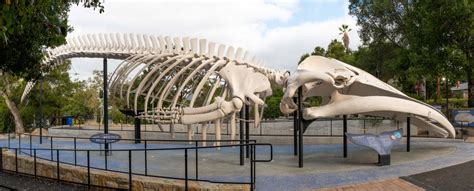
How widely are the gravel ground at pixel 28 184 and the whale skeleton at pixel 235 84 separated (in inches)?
106

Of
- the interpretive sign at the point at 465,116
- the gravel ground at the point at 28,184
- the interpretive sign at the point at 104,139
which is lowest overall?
the gravel ground at the point at 28,184

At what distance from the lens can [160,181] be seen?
335 inches

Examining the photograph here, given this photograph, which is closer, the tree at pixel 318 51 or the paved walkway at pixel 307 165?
the paved walkway at pixel 307 165

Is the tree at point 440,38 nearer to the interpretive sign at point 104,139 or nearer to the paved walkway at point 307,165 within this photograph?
the paved walkway at point 307,165

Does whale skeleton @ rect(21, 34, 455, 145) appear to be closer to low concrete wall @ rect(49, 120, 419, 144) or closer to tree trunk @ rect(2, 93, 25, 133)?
low concrete wall @ rect(49, 120, 419, 144)

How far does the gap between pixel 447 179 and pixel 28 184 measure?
1031cm

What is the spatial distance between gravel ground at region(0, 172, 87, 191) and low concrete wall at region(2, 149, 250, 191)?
0.20 metres

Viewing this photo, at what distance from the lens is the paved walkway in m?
8.67

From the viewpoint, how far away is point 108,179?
9539 mm

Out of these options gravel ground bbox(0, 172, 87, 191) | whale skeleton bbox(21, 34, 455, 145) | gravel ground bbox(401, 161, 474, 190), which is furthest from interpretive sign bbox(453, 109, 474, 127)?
gravel ground bbox(0, 172, 87, 191)

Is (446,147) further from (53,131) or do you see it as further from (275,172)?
(53,131)

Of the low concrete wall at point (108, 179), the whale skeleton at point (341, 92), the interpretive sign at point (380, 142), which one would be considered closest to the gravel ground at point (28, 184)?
the low concrete wall at point (108, 179)

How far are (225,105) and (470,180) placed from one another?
18.7 feet

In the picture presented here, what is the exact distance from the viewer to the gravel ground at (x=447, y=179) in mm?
7806
